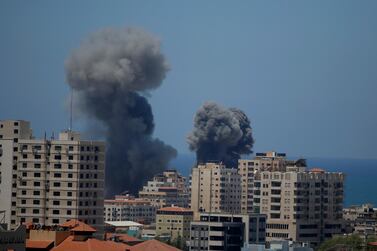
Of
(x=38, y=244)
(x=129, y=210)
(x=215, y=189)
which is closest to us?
(x=38, y=244)

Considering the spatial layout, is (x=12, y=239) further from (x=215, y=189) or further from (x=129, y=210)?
(x=129, y=210)

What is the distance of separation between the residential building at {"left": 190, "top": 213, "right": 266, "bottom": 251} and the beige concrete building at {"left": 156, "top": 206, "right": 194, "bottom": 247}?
66.3ft

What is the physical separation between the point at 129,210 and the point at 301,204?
45871 mm

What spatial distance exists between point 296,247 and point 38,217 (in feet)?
74.8

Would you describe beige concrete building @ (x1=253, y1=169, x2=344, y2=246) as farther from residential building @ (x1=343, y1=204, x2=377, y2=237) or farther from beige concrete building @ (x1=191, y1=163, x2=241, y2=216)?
beige concrete building @ (x1=191, y1=163, x2=241, y2=216)

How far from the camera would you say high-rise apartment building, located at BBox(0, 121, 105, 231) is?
12000cm

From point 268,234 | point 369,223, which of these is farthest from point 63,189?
point 369,223

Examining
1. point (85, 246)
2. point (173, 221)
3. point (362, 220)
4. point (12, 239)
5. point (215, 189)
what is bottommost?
point (85, 246)

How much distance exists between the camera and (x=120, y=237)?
4579 inches

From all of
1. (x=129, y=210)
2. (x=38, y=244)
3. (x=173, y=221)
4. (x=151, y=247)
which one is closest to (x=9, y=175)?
(x=151, y=247)

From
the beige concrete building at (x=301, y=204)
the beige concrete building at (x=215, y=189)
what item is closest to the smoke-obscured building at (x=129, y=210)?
the beige concrete building at (x=215, y=189)

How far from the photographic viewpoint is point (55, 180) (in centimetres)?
12075

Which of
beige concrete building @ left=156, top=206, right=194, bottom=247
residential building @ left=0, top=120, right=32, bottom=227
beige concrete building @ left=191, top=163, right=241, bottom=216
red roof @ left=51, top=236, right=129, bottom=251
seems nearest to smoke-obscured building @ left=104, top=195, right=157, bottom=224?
beige concrete building @ left=191, top=163, right=241, bottom=216

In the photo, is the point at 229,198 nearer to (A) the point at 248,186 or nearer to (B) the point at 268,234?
(A) the point at 248,186
